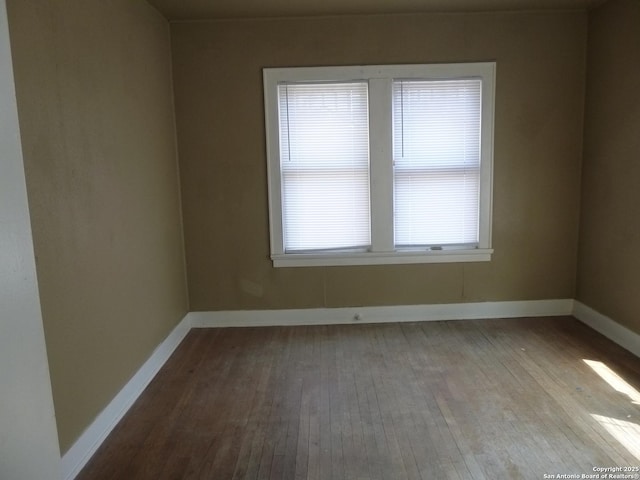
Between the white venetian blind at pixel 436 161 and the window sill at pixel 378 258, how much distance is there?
0.09 metres

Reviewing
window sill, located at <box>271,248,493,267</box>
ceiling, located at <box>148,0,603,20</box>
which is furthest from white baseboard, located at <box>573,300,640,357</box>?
ceiling, located at <box>148,0,603,20</box>

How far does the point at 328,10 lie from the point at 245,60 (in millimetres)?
759

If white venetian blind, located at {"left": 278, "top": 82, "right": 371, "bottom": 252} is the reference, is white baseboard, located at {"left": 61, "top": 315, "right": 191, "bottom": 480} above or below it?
below

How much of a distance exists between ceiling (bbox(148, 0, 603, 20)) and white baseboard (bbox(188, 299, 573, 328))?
2.41m

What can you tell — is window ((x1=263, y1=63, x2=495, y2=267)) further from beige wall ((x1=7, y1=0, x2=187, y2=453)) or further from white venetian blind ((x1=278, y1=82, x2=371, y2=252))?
beige wall ((x1=7, y1=0, x2=187, y2=453))

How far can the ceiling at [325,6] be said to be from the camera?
3.27 m

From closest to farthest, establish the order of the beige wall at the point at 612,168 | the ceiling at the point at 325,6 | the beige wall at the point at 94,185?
the beige wall at the point at 94,185
the beige wall at the point at 612,168
the ceiling at the point at 325,6

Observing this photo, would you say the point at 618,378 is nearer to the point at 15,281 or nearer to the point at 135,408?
the point at 135,408

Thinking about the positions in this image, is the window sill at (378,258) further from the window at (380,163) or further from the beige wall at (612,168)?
the beige wall at (612,168)

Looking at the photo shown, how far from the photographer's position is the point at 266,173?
379 centimetres

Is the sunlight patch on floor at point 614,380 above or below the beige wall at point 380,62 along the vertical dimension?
below

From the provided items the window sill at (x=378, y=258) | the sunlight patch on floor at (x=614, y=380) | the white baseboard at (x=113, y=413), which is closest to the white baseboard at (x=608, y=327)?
the sunlight patch on floor at (x=614, y=380)

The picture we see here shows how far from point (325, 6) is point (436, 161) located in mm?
1489

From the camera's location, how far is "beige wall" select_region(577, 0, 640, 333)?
10.4ft
